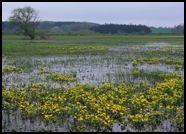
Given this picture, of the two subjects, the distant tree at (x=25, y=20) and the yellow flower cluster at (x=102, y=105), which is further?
the distant tree at (x=25, y=20)

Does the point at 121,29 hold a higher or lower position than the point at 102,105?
higher

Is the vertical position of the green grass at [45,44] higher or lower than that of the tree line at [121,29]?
lower

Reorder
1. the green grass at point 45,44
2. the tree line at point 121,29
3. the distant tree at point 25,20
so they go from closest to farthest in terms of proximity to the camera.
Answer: the green grass at point 45,44, the distant tree at point 25,20, the tree line at point 121,29

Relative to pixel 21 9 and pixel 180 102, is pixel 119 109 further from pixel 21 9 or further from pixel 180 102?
pixel 21 9

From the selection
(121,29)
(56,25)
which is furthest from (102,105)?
(56,25)

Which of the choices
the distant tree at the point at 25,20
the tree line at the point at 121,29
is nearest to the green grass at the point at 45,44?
the distant tree at the point at 25,20

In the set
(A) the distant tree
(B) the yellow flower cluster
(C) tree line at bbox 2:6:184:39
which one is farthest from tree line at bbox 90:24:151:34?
(B) the yellow flower cluster

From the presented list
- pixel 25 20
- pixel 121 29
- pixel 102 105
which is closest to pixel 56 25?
pixel 121 29

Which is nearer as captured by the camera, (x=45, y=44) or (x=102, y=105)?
(x=102, y=105)

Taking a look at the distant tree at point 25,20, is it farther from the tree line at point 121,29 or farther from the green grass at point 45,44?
the tree line at point 121,29

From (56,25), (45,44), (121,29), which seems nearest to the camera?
(45,44)

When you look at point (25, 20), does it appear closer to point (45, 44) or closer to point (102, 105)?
point (45, 44)

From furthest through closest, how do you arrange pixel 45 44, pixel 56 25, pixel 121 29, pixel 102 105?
pixel 56 25
pixel 121 29
pixel 45 44
pixel 102 105

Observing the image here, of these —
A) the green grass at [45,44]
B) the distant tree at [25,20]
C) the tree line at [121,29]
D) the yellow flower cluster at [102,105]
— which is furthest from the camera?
the tree line at [121,29]
